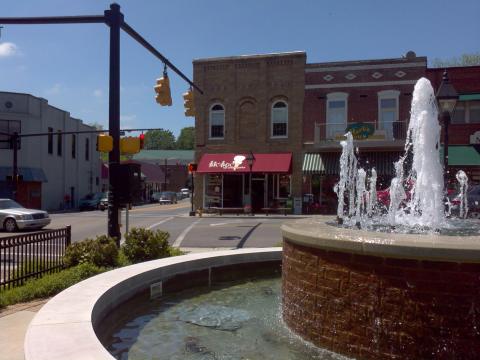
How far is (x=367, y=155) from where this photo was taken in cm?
3025

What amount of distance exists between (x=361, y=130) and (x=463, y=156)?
615 centimetres

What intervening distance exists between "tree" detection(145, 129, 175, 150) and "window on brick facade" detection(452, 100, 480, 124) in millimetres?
136349

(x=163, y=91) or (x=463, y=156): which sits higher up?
(x=163, y=91)

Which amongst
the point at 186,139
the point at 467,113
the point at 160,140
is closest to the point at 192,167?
the point at 467,113

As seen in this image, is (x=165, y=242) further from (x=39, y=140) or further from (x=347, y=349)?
(x=39, y=140)

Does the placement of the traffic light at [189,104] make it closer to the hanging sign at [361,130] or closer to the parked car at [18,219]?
the parked car at [18,219]

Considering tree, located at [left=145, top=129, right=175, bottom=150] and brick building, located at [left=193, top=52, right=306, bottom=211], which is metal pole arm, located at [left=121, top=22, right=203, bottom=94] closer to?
brick building, located at [left=193, top=52, right=306, bottom=211]

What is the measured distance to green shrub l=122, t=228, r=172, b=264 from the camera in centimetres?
958

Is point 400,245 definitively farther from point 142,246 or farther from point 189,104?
point 189,104

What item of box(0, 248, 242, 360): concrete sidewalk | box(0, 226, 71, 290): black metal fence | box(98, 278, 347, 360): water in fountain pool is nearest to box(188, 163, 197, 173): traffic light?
box(0, 226, 71, 290): black metal fence

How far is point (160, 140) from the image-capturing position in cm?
16450

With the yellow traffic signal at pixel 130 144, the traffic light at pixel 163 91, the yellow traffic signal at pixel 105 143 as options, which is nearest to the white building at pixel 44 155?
the traffic light at pixel 163 91

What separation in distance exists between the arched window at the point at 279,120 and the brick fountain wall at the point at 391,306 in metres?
28.3

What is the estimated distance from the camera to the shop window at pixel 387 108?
30122 millimetres
